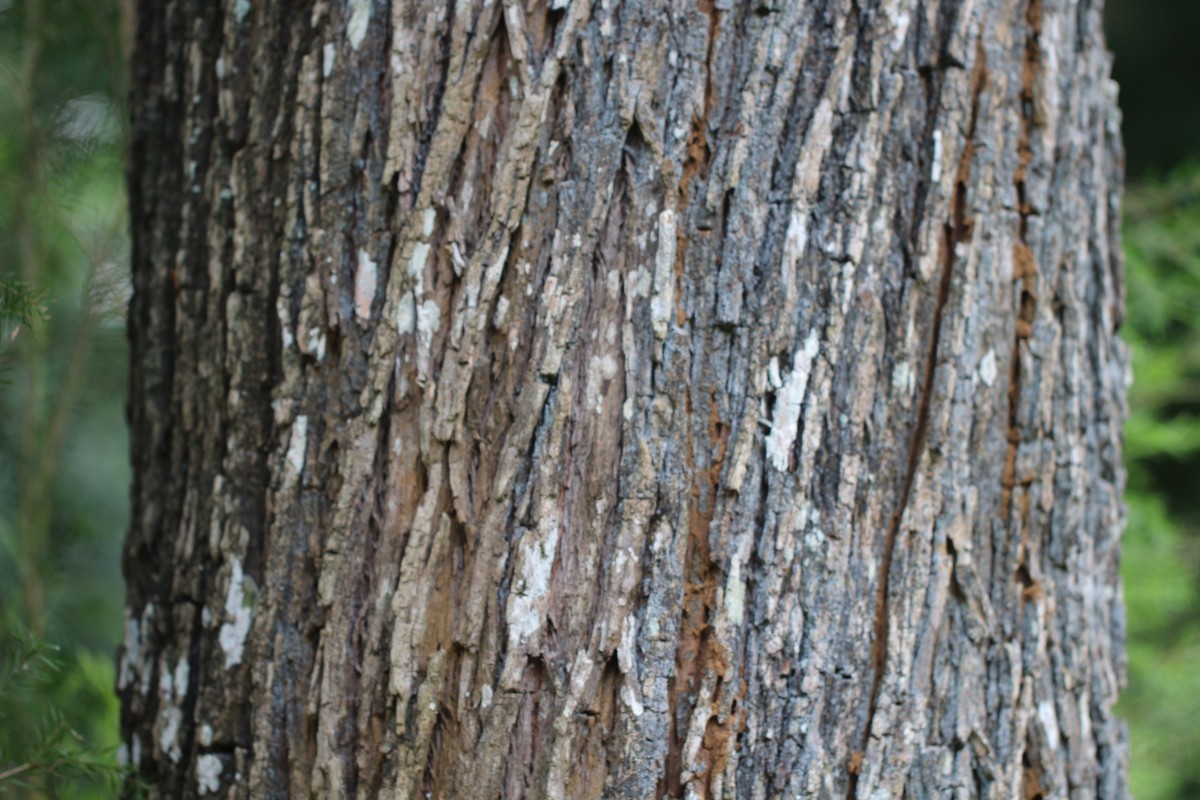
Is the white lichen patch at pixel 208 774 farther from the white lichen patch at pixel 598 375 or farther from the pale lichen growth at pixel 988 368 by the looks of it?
the pale lichen growth at pixel 988 368

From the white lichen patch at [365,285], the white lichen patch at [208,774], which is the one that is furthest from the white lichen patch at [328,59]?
the white lichen patch at [208,774]

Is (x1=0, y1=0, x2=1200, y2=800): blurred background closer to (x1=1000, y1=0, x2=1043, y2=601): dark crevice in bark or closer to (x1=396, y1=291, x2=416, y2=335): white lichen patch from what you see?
(x1=396, y1=291, x2=416, y2=335): white lichen patch

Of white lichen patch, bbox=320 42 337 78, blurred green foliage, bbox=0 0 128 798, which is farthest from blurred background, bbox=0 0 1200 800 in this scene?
white lichen patch, bbox=320 42 337 78

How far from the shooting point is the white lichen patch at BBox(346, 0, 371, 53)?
1.05 meters

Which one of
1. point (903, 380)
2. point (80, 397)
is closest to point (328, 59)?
point (903, 380)

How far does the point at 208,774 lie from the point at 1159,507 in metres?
2.56

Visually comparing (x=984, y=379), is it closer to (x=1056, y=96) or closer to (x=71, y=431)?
(x=1056, y=96)

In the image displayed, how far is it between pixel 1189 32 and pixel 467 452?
169 inches

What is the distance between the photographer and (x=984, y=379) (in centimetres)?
109

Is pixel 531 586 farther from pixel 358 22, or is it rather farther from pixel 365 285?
pixel 358 22

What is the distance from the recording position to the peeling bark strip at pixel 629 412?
0.97 metres

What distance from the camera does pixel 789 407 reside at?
994 mm

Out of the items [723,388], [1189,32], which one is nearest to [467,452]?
[723,388]

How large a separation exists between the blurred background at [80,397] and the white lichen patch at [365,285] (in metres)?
0.34
